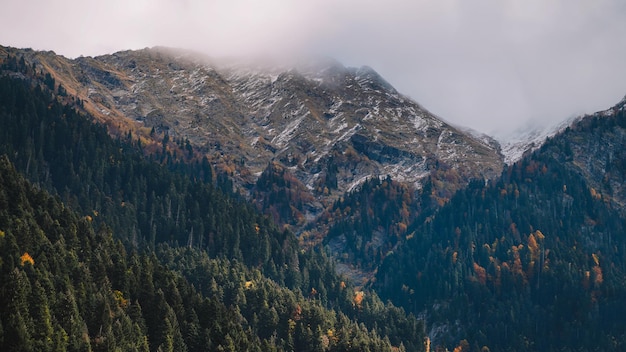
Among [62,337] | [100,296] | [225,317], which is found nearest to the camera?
[62,337]

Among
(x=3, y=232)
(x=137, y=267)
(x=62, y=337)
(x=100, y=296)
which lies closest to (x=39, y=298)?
(x=62, y=337)

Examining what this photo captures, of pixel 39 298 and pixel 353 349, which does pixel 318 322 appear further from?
A: pixel 39 298

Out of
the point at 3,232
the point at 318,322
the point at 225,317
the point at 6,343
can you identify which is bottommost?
the point at 6,343

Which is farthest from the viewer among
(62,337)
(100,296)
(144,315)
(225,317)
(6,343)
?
(225,317)

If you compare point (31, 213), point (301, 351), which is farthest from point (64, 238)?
point (301, 351)

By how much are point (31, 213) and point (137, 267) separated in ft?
83.3

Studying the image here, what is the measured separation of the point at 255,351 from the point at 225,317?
10684mm

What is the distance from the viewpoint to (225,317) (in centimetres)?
16738

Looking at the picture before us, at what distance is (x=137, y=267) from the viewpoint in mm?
169125

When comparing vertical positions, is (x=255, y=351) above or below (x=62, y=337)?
above

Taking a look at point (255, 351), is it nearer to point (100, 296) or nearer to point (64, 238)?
point (100, 296)

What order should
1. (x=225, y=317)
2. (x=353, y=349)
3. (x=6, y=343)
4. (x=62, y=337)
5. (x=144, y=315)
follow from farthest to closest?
(x=353, y=349), (x=225, y=317), (x=144, y=315), (x=62, y=337), (x=6, y=343)

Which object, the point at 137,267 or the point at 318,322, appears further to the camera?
the point at 318,322

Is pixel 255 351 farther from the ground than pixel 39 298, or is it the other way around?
pixel 255 351
